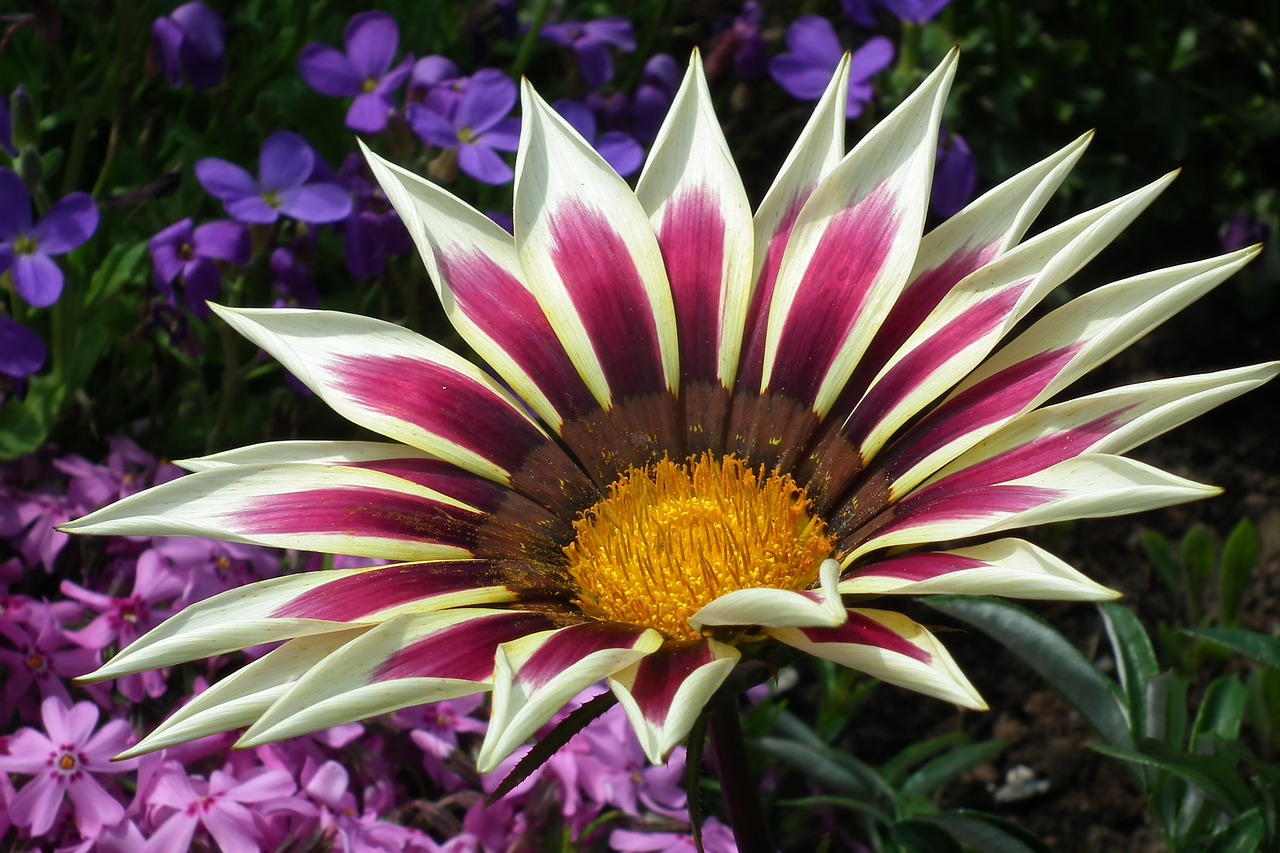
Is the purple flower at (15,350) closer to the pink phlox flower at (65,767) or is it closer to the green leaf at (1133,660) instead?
Result: the pink phlox flower at (65,767)

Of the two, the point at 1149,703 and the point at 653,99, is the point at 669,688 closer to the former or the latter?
the point at 1149,703

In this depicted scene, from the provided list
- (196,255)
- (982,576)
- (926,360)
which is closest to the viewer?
(982,576)

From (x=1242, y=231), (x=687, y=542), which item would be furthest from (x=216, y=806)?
(x=1242, y=231)

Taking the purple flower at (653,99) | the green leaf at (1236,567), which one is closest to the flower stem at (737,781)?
the green leaf at (1236,567)

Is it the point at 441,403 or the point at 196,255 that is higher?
the point at 441,403

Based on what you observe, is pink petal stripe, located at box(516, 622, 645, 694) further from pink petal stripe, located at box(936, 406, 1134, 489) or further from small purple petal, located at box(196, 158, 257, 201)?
small purple petal, located at box(196, 158, 257, 201)

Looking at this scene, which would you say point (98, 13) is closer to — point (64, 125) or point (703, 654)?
point (64, 125)
